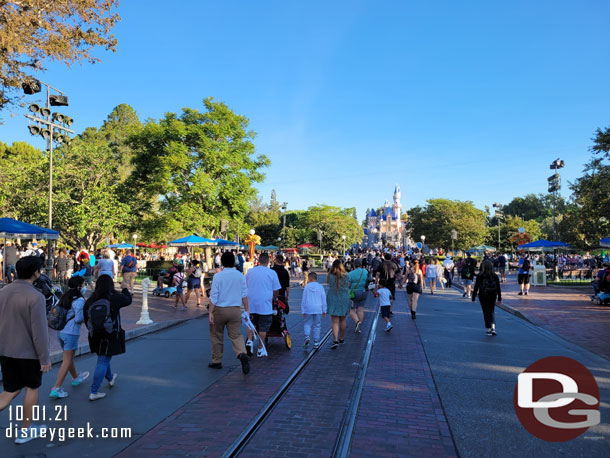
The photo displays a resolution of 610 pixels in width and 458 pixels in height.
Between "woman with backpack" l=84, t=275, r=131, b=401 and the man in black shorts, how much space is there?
982mm

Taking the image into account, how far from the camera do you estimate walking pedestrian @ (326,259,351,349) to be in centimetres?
823

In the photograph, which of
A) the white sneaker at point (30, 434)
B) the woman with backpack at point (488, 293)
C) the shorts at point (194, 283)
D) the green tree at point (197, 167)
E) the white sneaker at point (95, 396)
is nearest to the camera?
the white sneaker at point (30, 434)

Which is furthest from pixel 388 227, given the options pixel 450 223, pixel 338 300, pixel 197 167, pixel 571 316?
pixel 338 300

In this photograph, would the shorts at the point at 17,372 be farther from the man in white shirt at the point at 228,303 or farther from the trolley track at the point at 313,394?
the man in white shirt at the point at 228,303

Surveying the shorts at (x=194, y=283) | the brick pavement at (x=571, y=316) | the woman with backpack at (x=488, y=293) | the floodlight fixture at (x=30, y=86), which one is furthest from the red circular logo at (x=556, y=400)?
the floodlight fixture at (x=30, y=86)

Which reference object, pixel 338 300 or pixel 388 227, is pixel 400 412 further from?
pixel 388 227

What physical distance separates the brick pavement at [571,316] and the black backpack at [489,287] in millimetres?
1768

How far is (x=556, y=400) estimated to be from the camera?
17.1 feet

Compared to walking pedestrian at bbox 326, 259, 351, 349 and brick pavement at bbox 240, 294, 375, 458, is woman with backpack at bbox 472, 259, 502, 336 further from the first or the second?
brick pavement at bbox 240, 294, 375, 458

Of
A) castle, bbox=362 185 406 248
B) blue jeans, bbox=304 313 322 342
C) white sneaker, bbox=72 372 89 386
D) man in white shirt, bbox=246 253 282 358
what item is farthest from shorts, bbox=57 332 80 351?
castle, bbox=362 185 406 248

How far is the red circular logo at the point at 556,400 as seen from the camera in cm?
442

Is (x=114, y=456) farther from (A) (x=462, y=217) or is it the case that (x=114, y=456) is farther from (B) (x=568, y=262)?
(A) (x=462, y=217)

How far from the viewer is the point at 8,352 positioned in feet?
12.9

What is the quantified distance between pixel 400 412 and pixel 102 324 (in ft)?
11.6
